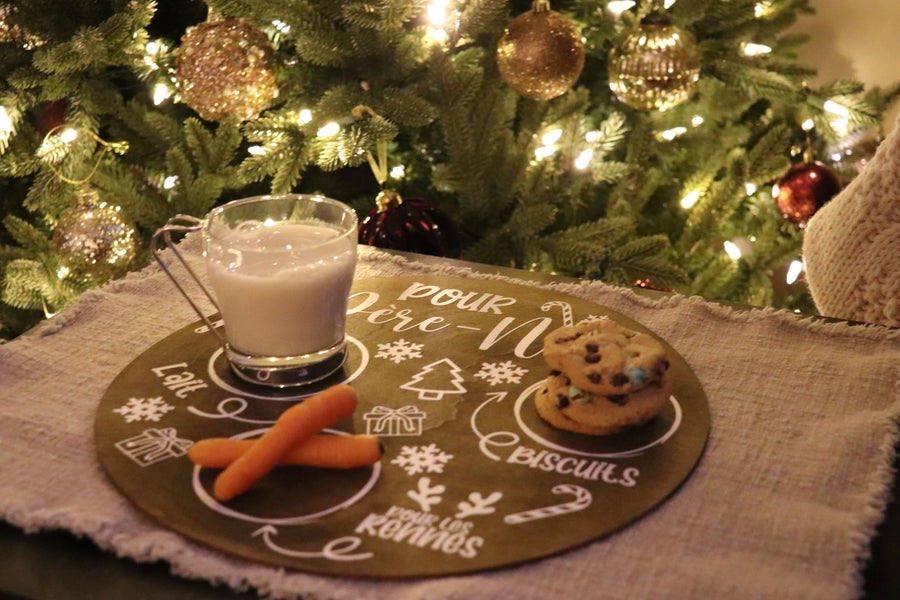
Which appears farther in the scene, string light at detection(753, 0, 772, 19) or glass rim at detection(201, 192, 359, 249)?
string light at detection(753, 0, 772, 19)

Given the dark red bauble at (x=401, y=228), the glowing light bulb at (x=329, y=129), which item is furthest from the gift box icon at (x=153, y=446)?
the glowing light bulb at (x=329, y=129)

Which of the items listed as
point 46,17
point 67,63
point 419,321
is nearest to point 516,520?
point 419,321

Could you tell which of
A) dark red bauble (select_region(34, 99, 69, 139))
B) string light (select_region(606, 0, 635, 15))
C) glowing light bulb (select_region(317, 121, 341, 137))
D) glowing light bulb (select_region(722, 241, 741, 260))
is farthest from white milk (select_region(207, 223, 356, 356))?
glowing light bulb (select_region(722, 241, 741, 260))

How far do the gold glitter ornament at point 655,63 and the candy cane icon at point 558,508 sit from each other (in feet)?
3.35

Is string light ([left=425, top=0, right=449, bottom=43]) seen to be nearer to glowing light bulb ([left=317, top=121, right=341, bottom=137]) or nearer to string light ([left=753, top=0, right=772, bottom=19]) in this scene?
glowing light bulb ([left=317, top=121, right=341, bottom=137])

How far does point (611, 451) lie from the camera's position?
0.73m

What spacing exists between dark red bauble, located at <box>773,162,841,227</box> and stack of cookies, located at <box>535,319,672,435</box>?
1021 mm

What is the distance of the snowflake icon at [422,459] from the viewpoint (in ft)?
2.32

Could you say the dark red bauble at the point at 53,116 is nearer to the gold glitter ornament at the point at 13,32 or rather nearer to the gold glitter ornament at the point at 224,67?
the gold glitter ornament at the point at 13,32

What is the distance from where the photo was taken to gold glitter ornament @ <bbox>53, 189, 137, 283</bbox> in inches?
57.2

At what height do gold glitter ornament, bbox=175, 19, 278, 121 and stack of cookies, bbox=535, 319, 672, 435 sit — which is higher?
gold glitter ornament, bbox=175, 19, 278, 121

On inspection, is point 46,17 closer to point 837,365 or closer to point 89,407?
point 89,407

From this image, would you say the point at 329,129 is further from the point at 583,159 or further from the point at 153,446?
the point at 153,446

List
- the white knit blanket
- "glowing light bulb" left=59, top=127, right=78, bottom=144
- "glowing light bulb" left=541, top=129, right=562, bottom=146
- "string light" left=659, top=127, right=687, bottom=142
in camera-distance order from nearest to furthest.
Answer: the white knit blanket
"glowing light bulb" left=59, top=127, right=78, bottom=144
"glowing light bulb" left=541, top=129, right=562, bottom=146
"string light" left=659, top=127, right=687, bottom=142
